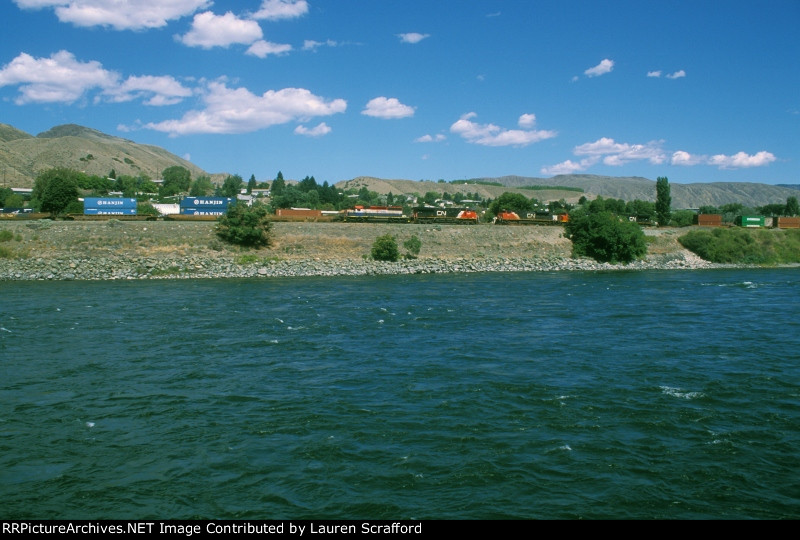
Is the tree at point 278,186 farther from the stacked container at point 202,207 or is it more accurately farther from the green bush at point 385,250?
the green bush at point 385,250

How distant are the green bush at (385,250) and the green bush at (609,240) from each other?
20.4 m

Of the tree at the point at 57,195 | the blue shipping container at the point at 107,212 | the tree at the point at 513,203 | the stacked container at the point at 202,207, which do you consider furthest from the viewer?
the tree at the point at 513,203

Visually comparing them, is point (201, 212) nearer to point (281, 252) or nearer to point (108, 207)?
point (108, 207)

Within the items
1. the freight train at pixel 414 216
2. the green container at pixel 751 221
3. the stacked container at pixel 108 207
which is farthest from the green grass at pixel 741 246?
the stacked container at pixel 108 207

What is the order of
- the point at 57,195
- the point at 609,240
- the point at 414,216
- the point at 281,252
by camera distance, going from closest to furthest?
the point at 281,252 < the point at 609,240 < the point at 57,195 < the point at 414,216

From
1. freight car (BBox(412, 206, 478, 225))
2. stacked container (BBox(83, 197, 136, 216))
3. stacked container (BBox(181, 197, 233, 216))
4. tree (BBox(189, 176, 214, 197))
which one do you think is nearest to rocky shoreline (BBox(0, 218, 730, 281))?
freight car (BBox(412, 206, 478, 225))

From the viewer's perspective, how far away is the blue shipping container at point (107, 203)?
6831 cm

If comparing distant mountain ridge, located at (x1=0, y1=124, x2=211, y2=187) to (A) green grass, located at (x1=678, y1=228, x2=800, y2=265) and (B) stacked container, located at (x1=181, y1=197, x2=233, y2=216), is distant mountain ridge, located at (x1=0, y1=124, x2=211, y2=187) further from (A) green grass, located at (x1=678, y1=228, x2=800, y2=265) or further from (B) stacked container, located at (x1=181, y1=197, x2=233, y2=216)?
(A) green grass, located at (x1=678, y1=228, x2=800, y2=265)

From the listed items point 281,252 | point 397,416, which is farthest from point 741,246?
point 397,416

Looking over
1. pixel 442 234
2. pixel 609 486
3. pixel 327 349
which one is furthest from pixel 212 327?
pixel 442 234

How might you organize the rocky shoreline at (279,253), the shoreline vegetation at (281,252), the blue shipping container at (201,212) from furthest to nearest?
1. the blue shipping container at (201,212)
2. the shoreline vegetation at (281,252)
3. the rocky shoreline at (279,253)

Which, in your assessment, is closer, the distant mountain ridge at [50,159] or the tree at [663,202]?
the tree at [663,202]

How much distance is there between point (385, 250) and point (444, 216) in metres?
25.2

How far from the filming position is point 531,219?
8288cm
